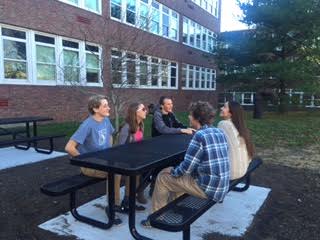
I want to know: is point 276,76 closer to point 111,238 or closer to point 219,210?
point 219,210

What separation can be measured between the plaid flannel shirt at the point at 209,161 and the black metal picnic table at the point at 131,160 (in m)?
0.40

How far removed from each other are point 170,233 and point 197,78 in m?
25.3

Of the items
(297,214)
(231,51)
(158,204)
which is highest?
(231,51)

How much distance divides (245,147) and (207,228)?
99 cm

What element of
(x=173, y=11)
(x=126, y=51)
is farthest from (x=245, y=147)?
(x=173, y=11)

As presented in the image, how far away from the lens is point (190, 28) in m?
26.3

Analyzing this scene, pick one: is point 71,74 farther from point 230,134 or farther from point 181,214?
point 181,214

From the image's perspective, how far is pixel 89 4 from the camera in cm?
1536

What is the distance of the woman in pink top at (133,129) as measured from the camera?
414cm

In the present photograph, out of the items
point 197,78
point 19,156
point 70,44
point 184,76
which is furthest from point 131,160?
point 197,78

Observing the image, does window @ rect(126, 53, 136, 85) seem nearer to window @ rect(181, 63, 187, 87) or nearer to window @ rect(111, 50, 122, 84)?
window @ rect(111, 50, 122, 84)

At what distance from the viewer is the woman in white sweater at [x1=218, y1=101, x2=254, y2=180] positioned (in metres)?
3.67

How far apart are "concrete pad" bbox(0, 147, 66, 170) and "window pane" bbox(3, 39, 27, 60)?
5.27 metres

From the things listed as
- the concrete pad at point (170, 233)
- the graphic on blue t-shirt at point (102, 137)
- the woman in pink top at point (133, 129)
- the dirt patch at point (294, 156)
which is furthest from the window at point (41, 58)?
the concrete pad at point (170, 233)
